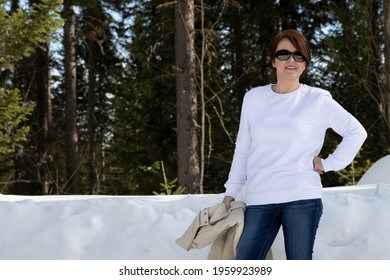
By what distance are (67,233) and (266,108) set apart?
9.52 ft

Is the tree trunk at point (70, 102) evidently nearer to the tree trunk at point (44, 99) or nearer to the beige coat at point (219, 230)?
the tree trunk at point (44, 99)

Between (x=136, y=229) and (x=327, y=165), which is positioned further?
(x=136, y=229)

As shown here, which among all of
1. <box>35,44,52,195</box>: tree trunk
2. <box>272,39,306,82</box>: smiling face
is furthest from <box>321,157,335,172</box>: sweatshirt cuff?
<box>35,44,52,195</box>: tree trunk

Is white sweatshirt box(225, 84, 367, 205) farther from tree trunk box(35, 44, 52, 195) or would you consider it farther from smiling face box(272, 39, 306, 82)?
tree trunk box(35, 44, 52, 195)

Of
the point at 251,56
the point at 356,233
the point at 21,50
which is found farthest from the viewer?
the point at 251,56

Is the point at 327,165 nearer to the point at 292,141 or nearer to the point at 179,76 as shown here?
the point at 292,141

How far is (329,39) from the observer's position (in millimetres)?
12836

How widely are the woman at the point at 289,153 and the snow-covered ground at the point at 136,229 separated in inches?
85.4

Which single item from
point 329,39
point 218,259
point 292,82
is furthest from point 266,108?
point 329,39

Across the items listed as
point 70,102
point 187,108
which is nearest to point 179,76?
point 187,108

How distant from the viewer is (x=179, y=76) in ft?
36.3

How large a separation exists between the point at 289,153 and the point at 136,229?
2.77m

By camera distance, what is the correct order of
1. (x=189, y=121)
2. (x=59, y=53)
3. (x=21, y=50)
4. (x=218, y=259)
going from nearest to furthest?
(x=218, y=259) < (x=21, y=50) < (x=189, y=121) < (x=59, y=53)

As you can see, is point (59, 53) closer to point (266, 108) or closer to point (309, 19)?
point (309, 19)
